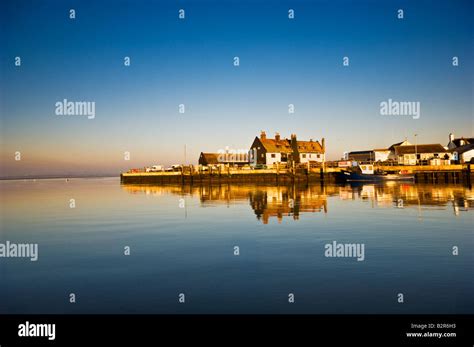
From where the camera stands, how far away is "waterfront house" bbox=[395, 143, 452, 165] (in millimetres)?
95688

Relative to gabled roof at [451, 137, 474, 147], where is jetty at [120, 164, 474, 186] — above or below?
below

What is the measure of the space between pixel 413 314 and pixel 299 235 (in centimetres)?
981

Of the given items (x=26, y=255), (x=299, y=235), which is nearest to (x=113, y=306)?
(x=26, y=255)

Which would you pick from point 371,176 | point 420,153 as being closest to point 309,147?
point 420,153

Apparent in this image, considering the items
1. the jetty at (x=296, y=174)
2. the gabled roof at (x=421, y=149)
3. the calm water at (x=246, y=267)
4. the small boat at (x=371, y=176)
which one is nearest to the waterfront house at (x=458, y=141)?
the gabled roof at (x=421, y=149)

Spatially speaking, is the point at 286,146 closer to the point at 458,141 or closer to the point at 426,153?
the point at 426,153

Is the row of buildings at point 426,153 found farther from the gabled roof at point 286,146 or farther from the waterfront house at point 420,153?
the gabled roof at point 286,146

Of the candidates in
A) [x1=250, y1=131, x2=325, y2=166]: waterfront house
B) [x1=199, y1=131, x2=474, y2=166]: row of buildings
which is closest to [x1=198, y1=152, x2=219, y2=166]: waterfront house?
[x1=199, y1=131, x2=474, y2=166]: row of buildings

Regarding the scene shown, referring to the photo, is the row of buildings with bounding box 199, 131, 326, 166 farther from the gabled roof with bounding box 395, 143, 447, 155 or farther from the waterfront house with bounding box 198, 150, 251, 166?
the gabled roof with bounding box 395, 143, 447, 155

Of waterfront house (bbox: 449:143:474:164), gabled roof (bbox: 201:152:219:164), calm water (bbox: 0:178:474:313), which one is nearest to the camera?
calm water (bbox: 0:178:474:313)

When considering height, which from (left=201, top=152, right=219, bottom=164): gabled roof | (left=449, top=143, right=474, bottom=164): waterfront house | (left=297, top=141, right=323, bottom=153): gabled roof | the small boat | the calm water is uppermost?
(left=297, top=141, right=323, bottom=153): gabled roof

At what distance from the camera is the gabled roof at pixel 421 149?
318 feet
